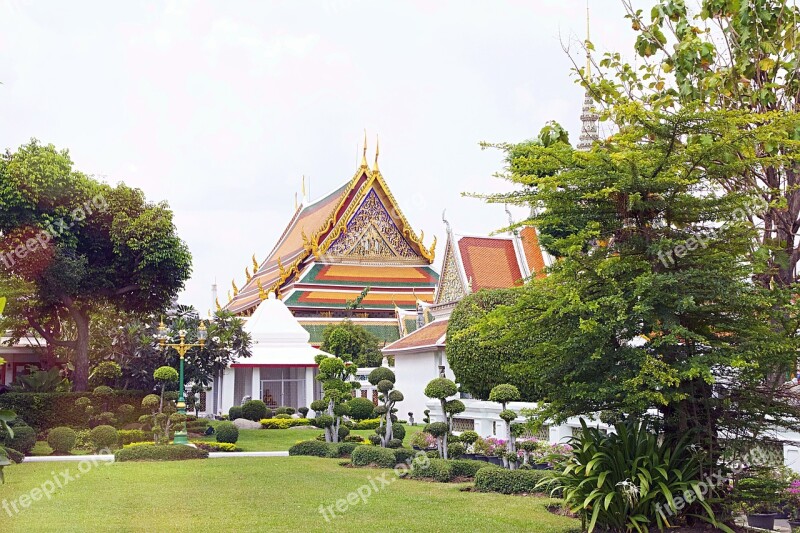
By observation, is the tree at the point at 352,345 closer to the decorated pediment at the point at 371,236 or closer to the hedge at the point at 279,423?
the hedge at the point at 279,423

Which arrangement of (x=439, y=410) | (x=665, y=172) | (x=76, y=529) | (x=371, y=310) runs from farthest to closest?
(x=371, y=310) → (x=439, y=410) → (x=76, y=529) → (x=665, y=172)

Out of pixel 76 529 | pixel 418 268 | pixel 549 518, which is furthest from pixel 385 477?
pixel 418 268

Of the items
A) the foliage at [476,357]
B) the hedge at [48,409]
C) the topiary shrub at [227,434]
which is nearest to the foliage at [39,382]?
the hedge at [48,409]

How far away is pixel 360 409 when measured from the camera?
2938 centimetres

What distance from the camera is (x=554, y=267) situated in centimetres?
916

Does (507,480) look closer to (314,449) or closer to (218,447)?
(314,449)

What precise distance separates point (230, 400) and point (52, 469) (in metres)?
15.8

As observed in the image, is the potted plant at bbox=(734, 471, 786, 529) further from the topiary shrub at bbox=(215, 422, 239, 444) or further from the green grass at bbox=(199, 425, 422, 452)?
the topiary shrub at bbox=(215, 422, 239, 444)

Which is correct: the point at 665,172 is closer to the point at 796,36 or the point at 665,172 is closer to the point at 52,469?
the point at 796,36

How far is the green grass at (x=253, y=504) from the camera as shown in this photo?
1022 centimetres

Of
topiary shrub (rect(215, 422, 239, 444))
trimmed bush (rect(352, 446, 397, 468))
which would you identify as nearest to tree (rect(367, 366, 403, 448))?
trimmed bush (rect(352, 446, 397, 468))

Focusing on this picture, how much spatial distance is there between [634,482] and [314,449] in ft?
40.8

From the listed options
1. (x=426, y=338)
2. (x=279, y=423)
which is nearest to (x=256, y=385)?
(x=279, y=423)

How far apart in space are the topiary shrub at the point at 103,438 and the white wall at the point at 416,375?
34.5ft
